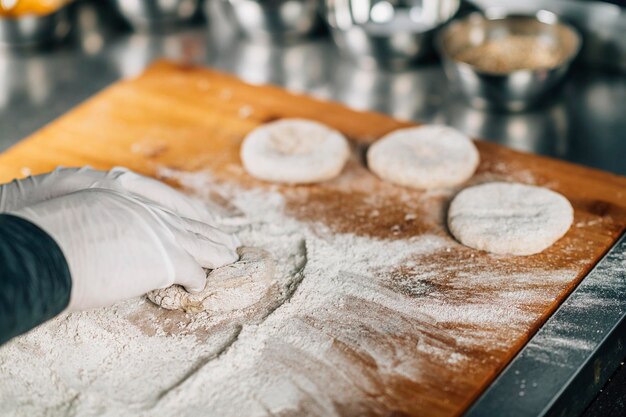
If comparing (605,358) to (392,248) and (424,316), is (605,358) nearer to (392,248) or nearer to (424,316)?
(424,316)

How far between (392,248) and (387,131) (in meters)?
0.57

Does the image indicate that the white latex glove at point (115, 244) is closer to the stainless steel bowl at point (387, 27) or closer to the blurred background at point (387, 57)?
the blurred background at point (387, 57)

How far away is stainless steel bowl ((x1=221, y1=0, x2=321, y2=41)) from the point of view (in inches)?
117

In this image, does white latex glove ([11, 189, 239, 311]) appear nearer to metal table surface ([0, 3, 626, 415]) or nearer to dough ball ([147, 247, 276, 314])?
dough ball ([147, 247, 276, 314])

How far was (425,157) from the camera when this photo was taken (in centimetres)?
229

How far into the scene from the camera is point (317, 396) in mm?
1659

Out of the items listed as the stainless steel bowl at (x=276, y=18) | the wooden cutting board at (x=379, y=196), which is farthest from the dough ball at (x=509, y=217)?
the stainless steel bowl at (x=276, y=18)

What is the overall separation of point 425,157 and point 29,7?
1.67m

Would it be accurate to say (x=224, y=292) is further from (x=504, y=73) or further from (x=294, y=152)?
(x=504, y=73)

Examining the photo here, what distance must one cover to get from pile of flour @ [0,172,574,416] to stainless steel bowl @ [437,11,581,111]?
26.9 inches

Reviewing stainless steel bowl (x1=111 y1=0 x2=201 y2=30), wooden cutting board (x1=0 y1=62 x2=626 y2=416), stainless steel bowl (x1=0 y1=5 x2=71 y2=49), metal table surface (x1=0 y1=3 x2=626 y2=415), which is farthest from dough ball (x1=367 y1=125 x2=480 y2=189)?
stainless steel bowl (x1=0 y1=5 x2=71 y2=49)

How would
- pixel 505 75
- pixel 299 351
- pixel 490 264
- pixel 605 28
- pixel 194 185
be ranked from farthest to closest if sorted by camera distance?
pixel 605 28
pixel 505 75
pixel 194 185
pixel 490 264
pixel 299 351

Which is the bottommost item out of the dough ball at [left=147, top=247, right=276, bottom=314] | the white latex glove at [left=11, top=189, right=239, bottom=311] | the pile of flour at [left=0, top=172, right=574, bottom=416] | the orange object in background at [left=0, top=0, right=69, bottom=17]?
the pile of flour at [left=0, top=172, right=574, bottom=416]

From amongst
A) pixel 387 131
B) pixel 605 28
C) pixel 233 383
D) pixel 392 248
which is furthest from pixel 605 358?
pixel 605 28
